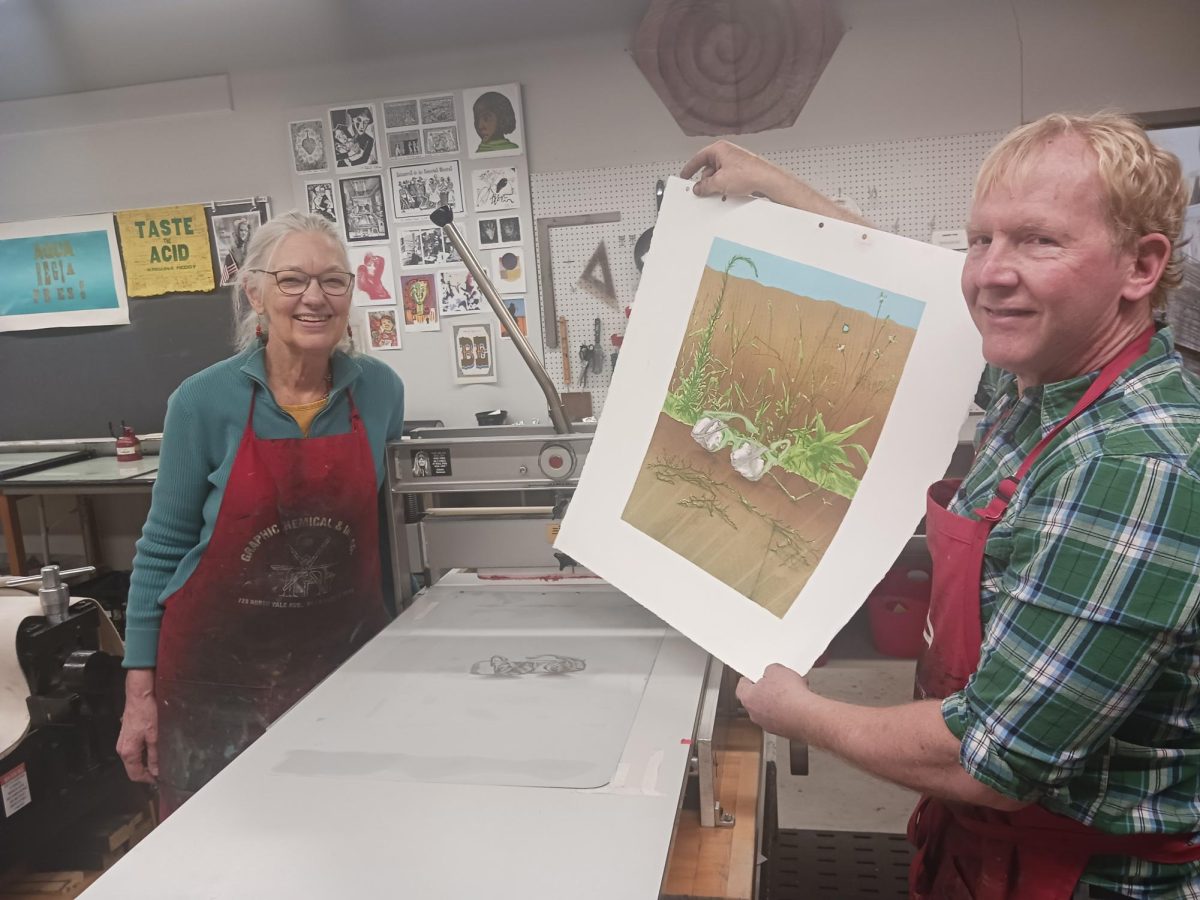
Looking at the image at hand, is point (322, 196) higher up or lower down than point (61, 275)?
higher up

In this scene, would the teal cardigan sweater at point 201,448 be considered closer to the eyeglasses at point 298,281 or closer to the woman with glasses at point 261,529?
the woman with glasses at point 261,529

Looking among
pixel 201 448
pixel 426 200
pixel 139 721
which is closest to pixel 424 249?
pixel 426 200

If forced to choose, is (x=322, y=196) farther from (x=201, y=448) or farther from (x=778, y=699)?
(x=778, y=699)

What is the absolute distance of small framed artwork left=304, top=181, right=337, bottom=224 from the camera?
114 inches

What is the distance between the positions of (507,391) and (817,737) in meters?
2.24

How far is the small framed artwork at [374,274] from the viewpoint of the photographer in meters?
2.91

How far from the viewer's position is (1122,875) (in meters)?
0.77

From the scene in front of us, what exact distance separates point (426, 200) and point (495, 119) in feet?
1.18

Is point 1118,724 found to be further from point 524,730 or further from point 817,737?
point 524,730

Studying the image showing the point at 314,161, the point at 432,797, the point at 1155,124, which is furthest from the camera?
the point at 314,161

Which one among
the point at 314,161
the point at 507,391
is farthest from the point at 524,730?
the point at 314,161

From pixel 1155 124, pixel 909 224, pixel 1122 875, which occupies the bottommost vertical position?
pixel 1122 875

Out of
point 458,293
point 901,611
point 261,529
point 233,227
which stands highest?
point 233,227

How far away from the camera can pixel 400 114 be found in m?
2.79
